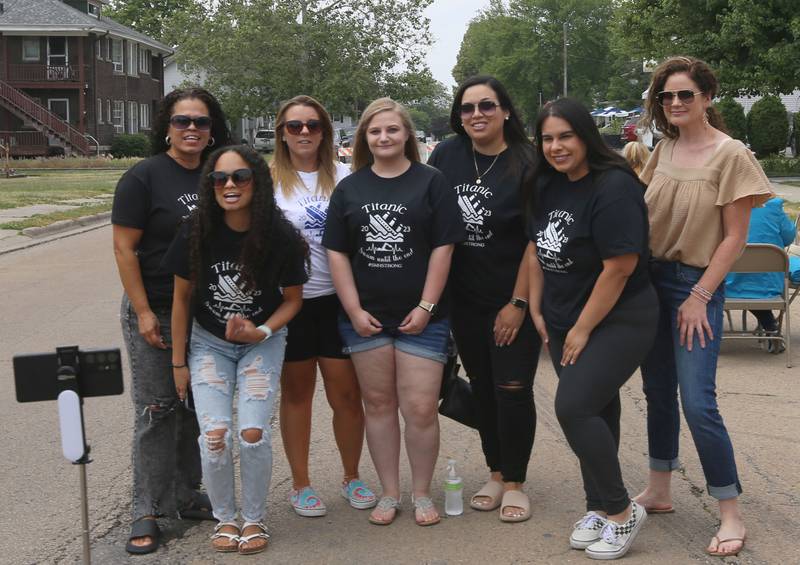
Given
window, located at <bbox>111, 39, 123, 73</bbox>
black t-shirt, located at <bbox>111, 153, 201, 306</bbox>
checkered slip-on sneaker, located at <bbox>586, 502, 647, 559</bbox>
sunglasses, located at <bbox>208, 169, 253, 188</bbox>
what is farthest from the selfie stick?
window, located at <bbox>111, 39, 123, 73</bbox>

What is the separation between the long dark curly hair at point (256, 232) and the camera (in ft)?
14.7

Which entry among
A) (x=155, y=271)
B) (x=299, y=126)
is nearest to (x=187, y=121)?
(x=299, y=126)

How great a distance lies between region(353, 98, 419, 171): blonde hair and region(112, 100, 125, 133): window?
Answer: 2080 inches

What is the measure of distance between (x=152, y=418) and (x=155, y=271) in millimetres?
643

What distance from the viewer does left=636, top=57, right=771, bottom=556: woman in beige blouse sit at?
4480mm

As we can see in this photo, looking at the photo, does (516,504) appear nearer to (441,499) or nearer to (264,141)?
(441,499)

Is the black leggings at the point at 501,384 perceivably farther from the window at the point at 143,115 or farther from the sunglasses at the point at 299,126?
the window at the point at 143,115

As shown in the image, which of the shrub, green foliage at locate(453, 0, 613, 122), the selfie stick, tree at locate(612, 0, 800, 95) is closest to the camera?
the selfie stick

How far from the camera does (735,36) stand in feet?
96.1

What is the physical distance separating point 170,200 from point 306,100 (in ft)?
2.81

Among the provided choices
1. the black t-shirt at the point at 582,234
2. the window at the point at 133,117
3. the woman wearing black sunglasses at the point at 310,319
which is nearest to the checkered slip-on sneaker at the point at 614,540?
the black t-shirt at the point at 582,234

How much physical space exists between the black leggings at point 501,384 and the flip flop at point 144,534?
1.58 m

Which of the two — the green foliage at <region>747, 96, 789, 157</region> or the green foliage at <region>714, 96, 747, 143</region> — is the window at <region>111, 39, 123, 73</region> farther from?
the green foliage at <region>747, 96, 789, 157</region>

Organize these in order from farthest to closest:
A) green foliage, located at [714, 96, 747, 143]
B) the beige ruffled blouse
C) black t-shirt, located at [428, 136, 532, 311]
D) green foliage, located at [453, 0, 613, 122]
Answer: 1. green foliage, located at [453, 0, 613, 122]
2. green foliage, located at [714, 96, 747, 143]
3. black t-shirt, located at [428, 136, 532, 311]
4. the beige ruffled blouse
